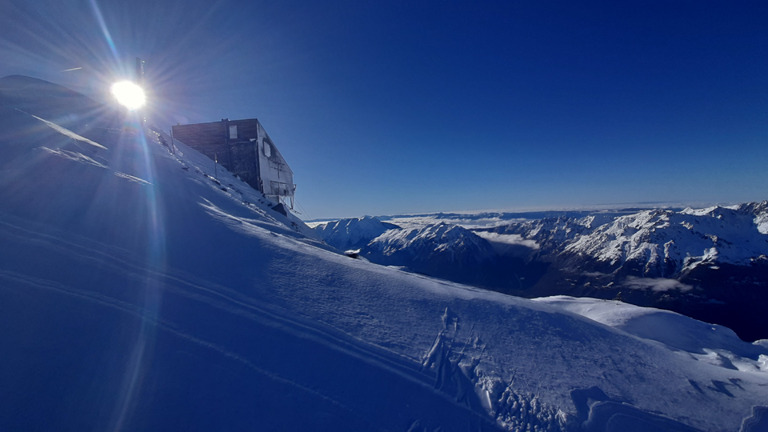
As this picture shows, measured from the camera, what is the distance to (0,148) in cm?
590

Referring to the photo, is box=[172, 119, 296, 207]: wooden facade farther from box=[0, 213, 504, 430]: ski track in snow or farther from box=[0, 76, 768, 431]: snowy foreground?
box=[0, 213, 504, 430]: ski track in snow

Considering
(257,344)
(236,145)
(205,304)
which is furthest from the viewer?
(236,145)

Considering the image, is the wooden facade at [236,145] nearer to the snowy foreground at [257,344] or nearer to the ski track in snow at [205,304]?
the snowy foreground at [257,344]

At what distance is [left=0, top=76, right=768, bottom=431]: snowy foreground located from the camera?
2892 mm

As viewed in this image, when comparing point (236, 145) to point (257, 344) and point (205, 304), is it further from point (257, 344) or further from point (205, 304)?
point (257, 344)

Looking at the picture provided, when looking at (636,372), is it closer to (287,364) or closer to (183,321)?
(287,364)

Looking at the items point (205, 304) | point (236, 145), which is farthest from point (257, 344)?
point (236, 145)

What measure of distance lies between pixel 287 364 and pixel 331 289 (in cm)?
190

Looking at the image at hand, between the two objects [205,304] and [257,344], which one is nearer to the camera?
[257,344]

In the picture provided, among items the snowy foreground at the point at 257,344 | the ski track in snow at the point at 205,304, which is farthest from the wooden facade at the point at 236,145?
the ski track in snow at the point at 205,304

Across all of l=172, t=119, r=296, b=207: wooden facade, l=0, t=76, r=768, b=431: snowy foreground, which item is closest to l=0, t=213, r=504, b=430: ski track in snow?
l=0, t=76, r=768, b=431: snowy foreground

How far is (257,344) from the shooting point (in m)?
3.75

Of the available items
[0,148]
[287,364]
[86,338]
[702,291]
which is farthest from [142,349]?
[702,291]

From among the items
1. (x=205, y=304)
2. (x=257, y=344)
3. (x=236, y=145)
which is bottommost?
(x=257, y=344)
